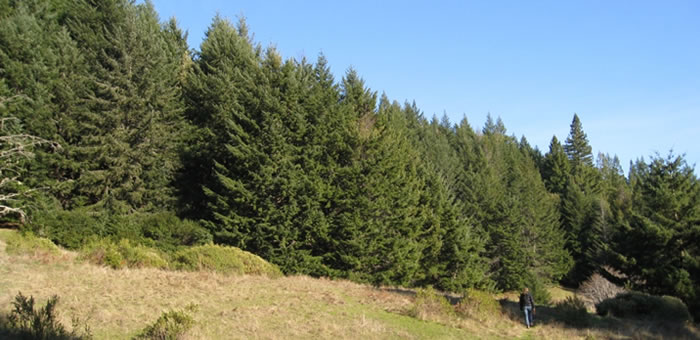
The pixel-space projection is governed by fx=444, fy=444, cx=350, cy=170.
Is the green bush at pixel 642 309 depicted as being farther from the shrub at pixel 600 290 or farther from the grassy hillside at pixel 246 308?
the shrub at pixel 600 290

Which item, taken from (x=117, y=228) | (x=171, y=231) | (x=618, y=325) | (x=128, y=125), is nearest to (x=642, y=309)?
(x=618, y=325)

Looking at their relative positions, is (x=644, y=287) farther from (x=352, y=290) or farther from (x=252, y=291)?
(x=252, y=291)

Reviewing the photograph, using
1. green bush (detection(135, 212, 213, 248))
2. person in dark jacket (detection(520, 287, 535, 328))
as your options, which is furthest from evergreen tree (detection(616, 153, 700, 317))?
green bush (detection(135, 212, 213, 248))

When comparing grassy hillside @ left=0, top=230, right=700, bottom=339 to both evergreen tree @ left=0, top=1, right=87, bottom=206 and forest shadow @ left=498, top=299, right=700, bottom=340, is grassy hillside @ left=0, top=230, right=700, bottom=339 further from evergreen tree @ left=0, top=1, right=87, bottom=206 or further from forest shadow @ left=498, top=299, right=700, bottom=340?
evergreen tree @ left=0, top=1, right=87, bottom=206

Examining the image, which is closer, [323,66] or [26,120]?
[26,120]

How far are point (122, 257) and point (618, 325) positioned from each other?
20.4 metres

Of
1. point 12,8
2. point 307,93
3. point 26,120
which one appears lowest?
point 26,120

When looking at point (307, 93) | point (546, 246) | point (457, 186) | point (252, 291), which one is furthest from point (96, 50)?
point (546, 246)

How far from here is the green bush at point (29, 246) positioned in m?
18.0

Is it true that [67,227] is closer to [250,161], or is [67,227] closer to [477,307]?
[250,161]

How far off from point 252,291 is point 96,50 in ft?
85.2

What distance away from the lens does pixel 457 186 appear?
52.7 metres

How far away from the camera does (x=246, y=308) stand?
13.1 metres

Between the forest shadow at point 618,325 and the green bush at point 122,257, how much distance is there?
49.5 ft
